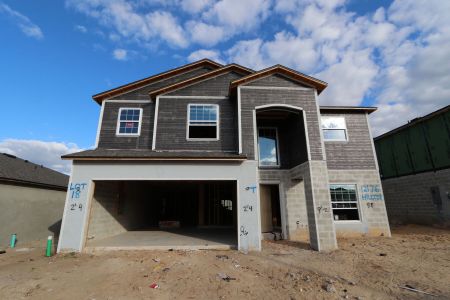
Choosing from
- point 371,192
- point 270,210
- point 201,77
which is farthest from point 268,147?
point 371,192

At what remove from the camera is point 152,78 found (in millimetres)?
12641

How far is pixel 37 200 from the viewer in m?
12.3

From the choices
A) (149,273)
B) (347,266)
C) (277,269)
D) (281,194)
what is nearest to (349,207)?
(281,194)

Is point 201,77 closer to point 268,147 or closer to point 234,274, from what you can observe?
point 268,147

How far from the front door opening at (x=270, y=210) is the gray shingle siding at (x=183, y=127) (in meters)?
3.28

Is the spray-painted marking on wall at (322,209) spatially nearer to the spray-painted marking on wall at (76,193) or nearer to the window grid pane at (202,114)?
the window grid pane at (202,114)

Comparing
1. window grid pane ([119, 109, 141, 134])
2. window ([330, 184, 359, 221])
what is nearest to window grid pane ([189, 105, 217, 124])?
window grid pane ([119, 109, 141, 134])

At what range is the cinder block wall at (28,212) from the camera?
1031 centimetres

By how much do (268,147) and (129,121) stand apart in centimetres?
766

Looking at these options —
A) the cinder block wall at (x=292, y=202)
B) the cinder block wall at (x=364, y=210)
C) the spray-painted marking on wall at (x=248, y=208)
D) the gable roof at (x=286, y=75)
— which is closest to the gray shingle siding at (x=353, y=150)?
the cinder block wall at (x=364, y=210)

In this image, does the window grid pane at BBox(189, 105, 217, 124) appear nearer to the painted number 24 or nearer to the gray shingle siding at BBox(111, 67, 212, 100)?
the gray shingle siding at BBox(111, 67, 212, 100)

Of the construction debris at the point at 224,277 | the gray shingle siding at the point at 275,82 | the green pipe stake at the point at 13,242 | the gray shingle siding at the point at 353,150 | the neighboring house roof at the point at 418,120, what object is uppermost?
the gray shingle siding at the point at 275,82

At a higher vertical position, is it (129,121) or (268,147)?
(129,121)

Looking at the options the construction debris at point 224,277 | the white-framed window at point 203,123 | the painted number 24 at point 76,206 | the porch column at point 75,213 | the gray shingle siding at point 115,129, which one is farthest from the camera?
the gray shingle siding at point 115,129
